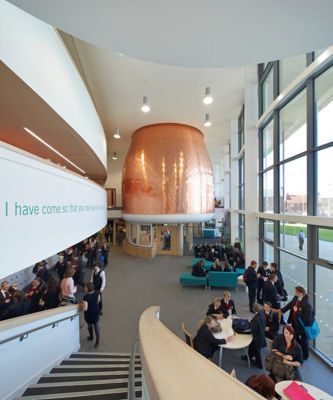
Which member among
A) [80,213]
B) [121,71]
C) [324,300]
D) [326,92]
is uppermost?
[121,71]

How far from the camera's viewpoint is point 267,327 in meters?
4.94

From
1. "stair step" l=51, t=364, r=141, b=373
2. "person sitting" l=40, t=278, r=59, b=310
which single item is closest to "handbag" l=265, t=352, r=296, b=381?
"stair step" l=51, t=364, r=141, b=373

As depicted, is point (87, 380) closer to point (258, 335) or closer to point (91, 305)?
point (91, 305)

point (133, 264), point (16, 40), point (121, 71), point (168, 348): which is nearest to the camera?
point (168, 348)

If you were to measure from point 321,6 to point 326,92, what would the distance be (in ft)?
11.9

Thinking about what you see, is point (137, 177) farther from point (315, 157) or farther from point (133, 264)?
point (315, 157)

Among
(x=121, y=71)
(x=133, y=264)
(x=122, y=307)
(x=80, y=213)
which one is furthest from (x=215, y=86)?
(x=133, y=264)

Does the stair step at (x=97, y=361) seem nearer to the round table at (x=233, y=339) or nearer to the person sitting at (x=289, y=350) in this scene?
the round table at (x=233, y=339)

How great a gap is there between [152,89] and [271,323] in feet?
25.1

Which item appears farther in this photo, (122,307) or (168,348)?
(122,307)

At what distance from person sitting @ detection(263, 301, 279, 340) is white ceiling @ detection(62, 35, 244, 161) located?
6.61 meters

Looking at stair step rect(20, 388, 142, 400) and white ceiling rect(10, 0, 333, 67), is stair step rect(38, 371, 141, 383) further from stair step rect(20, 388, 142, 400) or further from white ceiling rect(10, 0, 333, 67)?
white ceiling rect(10, 0, 333, 67)

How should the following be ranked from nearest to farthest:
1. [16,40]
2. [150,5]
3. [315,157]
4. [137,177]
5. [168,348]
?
1. [168,348]
2. [150,5]
3. [16,40]
4. [315,157]
5. [137,177]

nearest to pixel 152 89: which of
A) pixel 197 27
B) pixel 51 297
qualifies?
pixel 197 27
